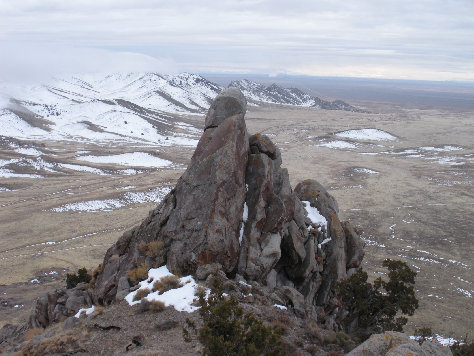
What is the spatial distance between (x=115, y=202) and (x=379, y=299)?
40.3 m

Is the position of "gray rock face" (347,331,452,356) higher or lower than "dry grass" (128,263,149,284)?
higher

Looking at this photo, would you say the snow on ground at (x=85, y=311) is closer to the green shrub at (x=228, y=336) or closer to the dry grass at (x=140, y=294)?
the dry grass at (x=140, y=294)

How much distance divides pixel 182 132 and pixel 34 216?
72.7 meters

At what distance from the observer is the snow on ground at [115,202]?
158 ft

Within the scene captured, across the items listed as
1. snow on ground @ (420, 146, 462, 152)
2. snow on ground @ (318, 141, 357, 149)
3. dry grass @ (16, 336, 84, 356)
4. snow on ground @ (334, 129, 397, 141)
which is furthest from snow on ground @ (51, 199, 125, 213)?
snow on ground @ (334, 129, 397, 141)

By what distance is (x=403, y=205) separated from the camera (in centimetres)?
5066

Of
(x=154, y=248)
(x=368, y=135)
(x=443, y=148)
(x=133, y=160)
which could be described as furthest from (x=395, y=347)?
(x=368, y=135)

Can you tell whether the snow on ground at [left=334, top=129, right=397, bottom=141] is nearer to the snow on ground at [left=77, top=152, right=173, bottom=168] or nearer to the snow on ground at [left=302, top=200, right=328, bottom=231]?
the snow on ground at [left=77, top=152, right=173, bottom=168]

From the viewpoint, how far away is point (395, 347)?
9.20 meters

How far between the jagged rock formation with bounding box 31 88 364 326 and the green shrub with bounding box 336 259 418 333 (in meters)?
1.89

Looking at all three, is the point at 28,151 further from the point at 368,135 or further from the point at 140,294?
the point at 368,135

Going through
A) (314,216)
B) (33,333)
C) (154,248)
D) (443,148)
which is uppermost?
(314,216)

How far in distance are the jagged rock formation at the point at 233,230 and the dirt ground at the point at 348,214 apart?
29.9ft

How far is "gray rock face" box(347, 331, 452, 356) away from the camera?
29.7 ft
